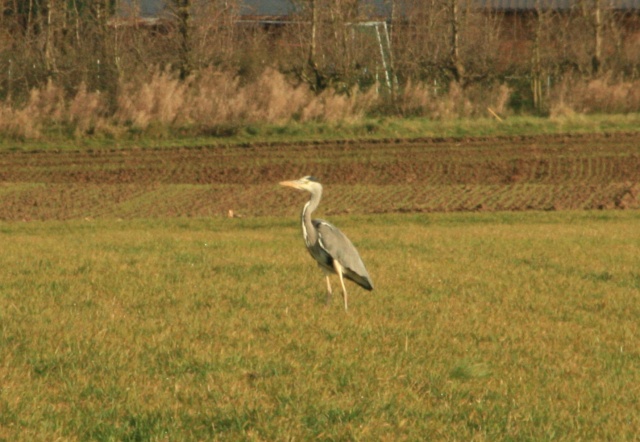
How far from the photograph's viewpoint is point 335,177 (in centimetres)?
2745

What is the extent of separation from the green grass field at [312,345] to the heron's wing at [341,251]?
34 cm

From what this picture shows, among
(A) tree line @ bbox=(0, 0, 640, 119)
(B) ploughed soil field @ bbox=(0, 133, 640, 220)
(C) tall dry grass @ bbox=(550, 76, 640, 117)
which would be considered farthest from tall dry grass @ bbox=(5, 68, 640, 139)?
(B) ploughed soil field @ bbox=(0, 133, 640, 220)

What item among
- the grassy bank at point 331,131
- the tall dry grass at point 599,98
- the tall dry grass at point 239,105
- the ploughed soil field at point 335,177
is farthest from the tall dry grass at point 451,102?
the ploughed soil field at point 335,177

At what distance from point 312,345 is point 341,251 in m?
1.87

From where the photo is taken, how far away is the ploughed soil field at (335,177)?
22.7 m

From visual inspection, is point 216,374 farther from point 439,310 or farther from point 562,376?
point 439,310

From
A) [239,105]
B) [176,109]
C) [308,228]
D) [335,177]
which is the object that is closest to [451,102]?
[239,105]

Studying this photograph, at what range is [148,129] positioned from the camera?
34094mm

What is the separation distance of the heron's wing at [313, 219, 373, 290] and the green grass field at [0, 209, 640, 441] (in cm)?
34

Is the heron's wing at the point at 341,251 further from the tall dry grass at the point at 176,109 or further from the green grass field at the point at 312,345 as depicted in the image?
the tall dry grass at the point at 176,109

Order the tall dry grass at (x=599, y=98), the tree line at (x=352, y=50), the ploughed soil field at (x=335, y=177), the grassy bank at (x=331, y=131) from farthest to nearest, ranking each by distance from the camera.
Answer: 1. the tree line at (x=352, y=50)
2. the tall dry grass at (x=599, y=98)
3. the grassy bank at (x=331, y=131)
4. the ploughed soil field at (x=335, y=177)

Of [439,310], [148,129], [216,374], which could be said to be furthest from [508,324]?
[148,129]

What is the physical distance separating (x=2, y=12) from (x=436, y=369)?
4272cm

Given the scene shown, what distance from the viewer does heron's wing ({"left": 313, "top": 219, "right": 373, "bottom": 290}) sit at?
9.63m
